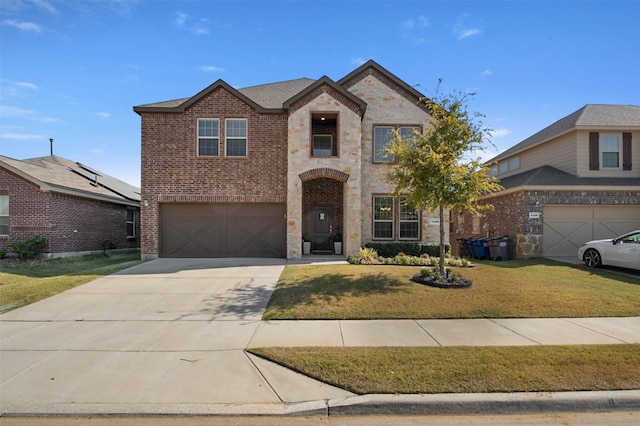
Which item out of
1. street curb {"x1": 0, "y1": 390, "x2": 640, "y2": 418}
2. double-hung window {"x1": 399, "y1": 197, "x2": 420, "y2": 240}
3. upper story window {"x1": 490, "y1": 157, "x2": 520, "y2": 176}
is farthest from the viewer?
upper story window {"x1": 490, "y1": 157, "x2": 520, "y2": 176}

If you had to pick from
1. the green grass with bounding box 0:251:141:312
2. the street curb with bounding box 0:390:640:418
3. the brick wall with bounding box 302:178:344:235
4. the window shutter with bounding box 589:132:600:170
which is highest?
the window shutter with bounding box 589:132:600:170

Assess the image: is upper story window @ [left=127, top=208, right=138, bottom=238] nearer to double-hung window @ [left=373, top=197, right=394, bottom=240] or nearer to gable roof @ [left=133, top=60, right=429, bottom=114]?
gable roof @ [left=133, top=60, right=429, bottom=114]

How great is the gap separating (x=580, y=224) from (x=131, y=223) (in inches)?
941

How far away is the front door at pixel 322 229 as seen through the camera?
1616 centimetres

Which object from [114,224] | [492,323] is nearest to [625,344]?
[492,323]

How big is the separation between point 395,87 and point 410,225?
6.64 m

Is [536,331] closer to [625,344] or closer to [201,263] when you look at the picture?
[625,344]

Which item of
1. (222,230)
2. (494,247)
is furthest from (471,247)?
(222,230)

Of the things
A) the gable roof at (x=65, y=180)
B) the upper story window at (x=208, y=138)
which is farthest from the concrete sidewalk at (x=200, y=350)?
the gable roof at (x=65, y=180)

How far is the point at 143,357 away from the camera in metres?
4.95

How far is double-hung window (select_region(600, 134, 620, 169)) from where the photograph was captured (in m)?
16.1

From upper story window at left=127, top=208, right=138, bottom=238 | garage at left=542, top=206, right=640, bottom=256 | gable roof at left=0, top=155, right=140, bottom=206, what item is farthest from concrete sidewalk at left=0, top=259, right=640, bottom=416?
upper story window at left=127, top=208, right=138, bottom=238

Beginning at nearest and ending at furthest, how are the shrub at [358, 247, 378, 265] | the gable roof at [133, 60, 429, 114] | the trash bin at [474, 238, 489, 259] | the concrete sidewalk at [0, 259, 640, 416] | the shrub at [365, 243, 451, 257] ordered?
the concrete sidewalk at [0, 259, 640, 416]
the shrub at [358, 247, 378, 265]
the gable roof at [133, 60, 429, 114]
the shrub at [365, 243, 451, 257]
the trash bin at [474, 238, 489, 259]

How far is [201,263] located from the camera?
510 inches
